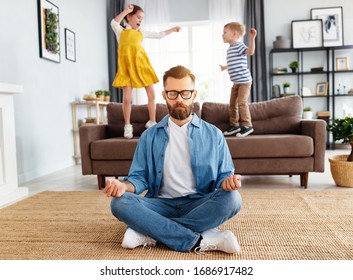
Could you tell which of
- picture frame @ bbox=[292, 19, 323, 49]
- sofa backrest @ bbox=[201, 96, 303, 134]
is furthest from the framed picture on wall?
sofa backrest @ bbox=[201, 96, 303, 134]

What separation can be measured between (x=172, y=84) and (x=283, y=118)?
2.17 meters

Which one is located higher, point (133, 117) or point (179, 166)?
point (133, 117)

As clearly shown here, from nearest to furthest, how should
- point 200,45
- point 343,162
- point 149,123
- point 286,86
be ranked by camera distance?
point 343,162, point 149,123, point 286,86, point 200,45

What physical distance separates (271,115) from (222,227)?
1.84m

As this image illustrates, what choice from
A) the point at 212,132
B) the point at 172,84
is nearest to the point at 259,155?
the point at 212,132

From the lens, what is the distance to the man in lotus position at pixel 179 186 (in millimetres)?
1608

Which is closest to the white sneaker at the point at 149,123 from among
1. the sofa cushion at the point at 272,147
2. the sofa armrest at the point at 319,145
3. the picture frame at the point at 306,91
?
the sofa cushion at the point at 272,147

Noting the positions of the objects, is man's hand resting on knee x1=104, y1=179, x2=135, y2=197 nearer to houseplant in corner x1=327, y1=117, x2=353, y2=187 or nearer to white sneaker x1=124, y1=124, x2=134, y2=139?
white sneaker x1=124, y1=124, x2=134, y2=139

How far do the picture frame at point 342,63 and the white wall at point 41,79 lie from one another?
13.0ft

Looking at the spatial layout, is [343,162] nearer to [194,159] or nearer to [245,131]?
[245,131]

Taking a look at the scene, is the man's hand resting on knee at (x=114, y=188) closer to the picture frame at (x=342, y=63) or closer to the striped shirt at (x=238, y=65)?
the striped shirt at (x=238, y=65)

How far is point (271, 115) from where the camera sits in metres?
3.64

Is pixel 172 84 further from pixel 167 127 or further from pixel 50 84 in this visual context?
pixel 50 84

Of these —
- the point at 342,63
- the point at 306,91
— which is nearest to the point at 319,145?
the point at 306,91
